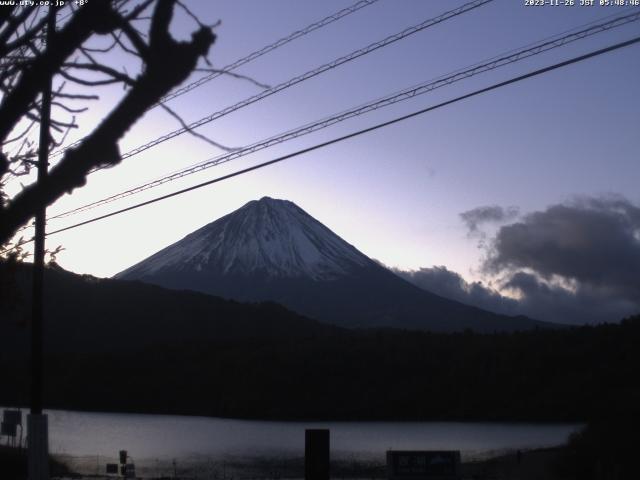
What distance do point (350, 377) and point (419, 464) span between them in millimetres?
82066

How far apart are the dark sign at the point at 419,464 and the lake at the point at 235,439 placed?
68.7 feet

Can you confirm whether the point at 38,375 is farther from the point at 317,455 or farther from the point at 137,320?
the point at 137,320

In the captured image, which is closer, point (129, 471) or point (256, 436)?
point (129, 471)

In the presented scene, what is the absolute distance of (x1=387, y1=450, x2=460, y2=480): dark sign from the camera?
62.0 ft

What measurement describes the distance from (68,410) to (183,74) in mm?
96431

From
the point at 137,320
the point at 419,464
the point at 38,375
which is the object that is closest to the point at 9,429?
the point at 419,464

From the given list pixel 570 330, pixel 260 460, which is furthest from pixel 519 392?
pixel 260 460

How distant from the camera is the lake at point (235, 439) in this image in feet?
161

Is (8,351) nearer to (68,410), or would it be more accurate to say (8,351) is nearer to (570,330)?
(68,410)

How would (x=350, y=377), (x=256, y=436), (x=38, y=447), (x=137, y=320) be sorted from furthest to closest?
(x=137, y=320)
(x=350, y=377)
(x=256, y=436)
(x=38, y=447)

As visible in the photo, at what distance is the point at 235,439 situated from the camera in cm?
6531

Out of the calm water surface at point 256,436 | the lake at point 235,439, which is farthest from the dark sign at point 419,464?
the calm water surface at point 256,436

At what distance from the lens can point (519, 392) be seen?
94.6m

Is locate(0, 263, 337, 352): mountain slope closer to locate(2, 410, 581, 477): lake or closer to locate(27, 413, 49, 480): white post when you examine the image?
locate(2, 410, 581, 477): lake
